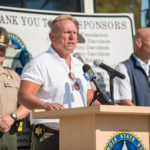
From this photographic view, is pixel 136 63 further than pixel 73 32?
Yes

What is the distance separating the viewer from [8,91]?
4996 mm

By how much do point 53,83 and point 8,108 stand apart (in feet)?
3.21

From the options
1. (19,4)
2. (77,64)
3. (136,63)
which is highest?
(19,4)

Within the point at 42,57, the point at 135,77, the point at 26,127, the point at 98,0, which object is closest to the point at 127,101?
the point at 135,77

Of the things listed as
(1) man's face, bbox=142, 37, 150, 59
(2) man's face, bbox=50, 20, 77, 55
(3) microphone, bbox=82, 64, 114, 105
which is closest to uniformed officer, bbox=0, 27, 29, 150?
(2) man's face, bbox=50, 20, 77, 55

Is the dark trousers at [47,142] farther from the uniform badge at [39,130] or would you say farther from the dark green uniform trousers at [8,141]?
the dark green uniform trousers at [8,141]

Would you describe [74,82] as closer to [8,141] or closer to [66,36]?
[66,36]

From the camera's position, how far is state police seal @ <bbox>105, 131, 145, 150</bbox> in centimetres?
319

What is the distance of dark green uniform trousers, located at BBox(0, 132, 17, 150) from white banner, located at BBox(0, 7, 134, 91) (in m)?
1.26

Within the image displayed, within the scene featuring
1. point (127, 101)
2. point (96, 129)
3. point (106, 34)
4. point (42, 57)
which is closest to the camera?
point (96, 129)

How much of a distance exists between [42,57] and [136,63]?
178 centimetres

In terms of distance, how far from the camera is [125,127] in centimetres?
327

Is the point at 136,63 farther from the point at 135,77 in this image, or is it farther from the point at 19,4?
the point at 19,4

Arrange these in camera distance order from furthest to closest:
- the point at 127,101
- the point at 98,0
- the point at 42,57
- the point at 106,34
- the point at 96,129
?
the point at 98,0 → the point at 106,34 → the point at 127,101 → the point at 42,57 → the point at 96,129
